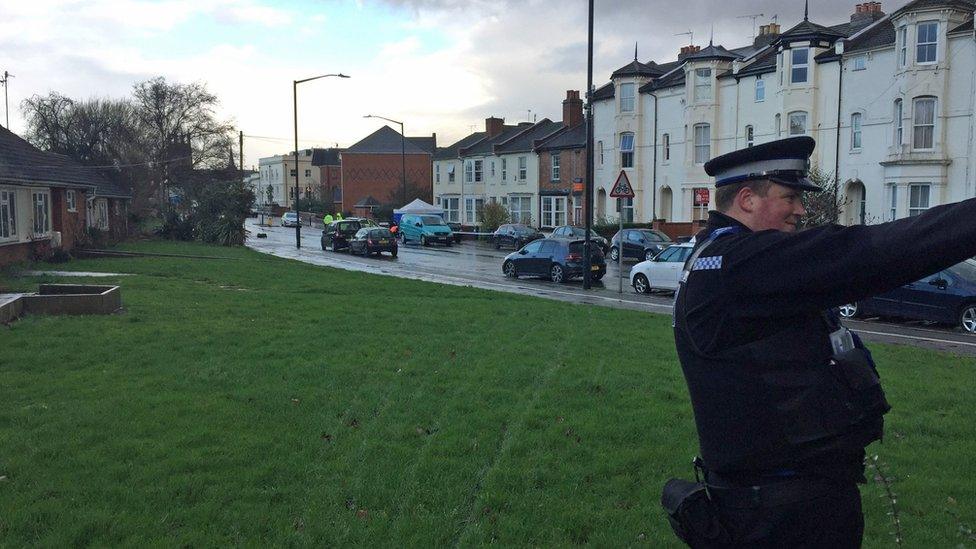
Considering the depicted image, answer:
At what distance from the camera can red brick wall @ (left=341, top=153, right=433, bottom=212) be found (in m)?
105

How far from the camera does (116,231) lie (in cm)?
3894

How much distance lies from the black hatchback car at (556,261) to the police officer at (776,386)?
23487mm

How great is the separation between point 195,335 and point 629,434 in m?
7.12

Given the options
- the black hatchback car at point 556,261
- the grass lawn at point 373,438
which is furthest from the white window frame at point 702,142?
the grass lawn at point 373,438

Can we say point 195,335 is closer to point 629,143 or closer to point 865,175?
point 865,175

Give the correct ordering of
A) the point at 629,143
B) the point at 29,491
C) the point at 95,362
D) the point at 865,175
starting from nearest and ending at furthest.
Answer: the point at 29,491, the point at 95,362, the point at 865,175, the point at 629,143

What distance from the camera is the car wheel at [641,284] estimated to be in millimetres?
23766

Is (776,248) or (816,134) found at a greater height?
(816,134)

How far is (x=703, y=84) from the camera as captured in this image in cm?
4391

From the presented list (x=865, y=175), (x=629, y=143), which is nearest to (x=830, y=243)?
(x=865, y=175)

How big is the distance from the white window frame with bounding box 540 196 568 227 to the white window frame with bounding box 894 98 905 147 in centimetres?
2683

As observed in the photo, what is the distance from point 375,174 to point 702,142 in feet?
218

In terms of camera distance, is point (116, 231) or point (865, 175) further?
point (116, 231)

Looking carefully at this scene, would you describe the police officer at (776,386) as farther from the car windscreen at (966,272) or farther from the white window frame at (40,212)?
the white window frame at (40,212)
